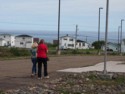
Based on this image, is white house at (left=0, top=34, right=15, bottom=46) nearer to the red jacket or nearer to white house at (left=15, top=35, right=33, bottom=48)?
white house at (left=15, top=35, right=33, bottom=48)

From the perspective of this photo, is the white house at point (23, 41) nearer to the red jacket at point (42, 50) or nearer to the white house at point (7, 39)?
the white house at point (7, 39)

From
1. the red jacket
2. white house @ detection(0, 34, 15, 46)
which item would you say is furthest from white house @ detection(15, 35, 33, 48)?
the red jacket

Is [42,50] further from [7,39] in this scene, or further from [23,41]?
[7,39]

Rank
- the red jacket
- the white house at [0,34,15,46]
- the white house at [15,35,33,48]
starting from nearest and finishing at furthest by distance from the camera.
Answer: the red jacket
the white house at [15,35,33,48]
the white house at [0,34,15,46]

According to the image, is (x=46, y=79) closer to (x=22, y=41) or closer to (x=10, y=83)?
(x=10, y=83)

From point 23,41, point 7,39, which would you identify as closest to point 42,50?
point 23,41

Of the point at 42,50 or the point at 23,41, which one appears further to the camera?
the point at 23,41

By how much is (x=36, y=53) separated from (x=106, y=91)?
18.6ft

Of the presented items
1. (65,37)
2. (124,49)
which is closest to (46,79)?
(124,49)

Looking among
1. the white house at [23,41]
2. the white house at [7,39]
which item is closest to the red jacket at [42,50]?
the white house at [23,41]

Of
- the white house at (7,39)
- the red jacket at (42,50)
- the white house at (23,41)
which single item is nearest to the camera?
the red jacket at (42,50)

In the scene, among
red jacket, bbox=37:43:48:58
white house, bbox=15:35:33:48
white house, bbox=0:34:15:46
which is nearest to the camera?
red jacket, bbox=37:43:48:58

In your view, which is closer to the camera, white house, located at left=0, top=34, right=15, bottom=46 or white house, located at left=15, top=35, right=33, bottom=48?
white house, located at left=15, top=35, right=33, bottom=48

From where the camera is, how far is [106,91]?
16.6 meters
